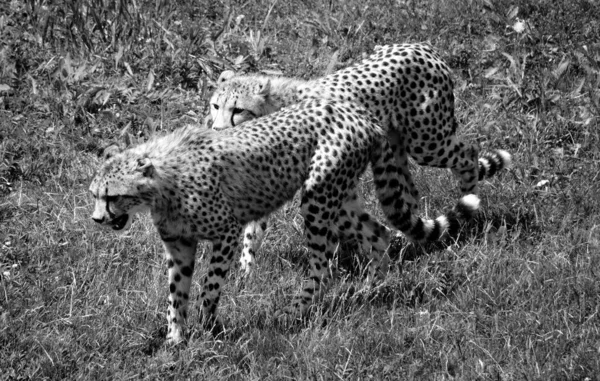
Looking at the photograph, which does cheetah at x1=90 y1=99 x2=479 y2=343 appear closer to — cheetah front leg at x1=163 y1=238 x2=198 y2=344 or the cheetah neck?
cheetah front leg at x1=163 y1=238 x2=198 y2=344

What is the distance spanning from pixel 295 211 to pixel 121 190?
1.42 m

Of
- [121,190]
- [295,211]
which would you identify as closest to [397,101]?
[295,211]

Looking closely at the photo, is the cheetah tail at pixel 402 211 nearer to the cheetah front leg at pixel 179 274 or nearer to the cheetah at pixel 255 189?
the cheetah at pixel 255 189

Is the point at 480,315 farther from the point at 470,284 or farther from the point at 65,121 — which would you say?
the point at 65,121

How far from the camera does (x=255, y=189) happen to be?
532 cm

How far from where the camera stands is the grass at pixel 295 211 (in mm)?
4766

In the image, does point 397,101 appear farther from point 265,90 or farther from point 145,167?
point 145,167

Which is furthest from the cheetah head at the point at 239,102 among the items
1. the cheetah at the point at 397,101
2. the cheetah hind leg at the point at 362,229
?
the cheetah hind leg at the point at 362,229

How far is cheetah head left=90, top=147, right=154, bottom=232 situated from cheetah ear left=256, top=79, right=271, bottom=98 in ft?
3.81

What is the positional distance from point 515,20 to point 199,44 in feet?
7.09

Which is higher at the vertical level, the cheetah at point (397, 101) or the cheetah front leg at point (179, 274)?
the cheetah at point (397, 101)

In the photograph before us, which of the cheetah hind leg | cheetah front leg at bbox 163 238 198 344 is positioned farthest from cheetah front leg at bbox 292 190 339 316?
cheetah front leg at bbox 163 238 198 344

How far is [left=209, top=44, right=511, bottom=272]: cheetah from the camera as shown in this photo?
5824 millimetres

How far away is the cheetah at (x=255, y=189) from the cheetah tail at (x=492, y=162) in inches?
25.6
